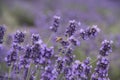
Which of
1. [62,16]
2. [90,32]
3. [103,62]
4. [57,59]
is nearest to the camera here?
[103,62]

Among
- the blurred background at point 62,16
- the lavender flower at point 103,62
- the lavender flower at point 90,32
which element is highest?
the blurred background at point 62,16

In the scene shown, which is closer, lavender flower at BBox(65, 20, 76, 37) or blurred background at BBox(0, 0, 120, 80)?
lavender flower at BBox(65, 20, 76, 37)

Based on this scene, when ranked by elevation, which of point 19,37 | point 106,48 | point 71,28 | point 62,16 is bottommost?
point 106,48

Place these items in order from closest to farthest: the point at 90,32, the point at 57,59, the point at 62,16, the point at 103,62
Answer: the point at 103,62
the point at 90,32
the point at 57,59
the point at 62,16

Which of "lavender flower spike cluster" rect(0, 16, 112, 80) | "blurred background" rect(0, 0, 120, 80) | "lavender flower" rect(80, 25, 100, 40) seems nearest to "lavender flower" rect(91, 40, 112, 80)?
"lavender flower spike cluster" rect(0, 16, 112, 80)

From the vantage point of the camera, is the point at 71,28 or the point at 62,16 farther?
the point at 62,16

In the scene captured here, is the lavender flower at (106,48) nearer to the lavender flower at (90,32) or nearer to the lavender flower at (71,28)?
the lavender flower at (90,32)

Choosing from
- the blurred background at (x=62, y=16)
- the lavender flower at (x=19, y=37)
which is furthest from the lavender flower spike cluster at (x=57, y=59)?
the blurred background at (x=62, y=16)

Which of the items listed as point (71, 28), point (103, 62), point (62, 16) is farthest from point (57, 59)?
point (62, 16)

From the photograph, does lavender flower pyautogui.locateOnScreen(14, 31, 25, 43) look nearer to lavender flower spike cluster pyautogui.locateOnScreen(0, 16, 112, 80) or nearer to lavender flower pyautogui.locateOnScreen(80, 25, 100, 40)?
lavender flower spike cluster pyautogui.locateOnScreen(0, 16, 112, 80)

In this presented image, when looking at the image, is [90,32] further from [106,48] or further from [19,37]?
[19,37]
